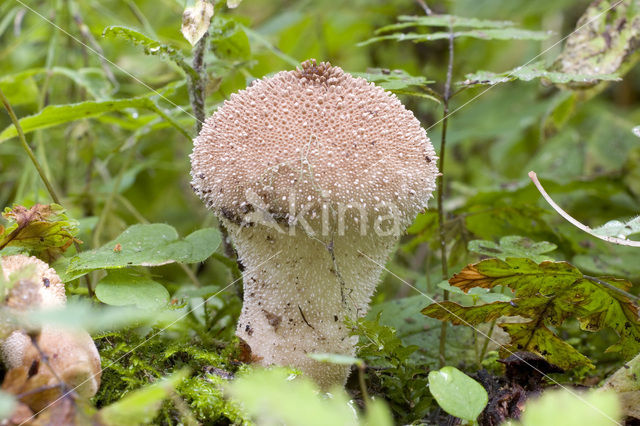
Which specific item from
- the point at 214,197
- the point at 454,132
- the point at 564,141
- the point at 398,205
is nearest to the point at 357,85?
the point at 398,205

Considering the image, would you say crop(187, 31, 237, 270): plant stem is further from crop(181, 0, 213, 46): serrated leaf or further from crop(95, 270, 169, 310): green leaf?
crop(95, 270, 169, 310): green leaf

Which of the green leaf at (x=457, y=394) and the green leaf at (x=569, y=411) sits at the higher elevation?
the green leaf at (x=569, y=411)

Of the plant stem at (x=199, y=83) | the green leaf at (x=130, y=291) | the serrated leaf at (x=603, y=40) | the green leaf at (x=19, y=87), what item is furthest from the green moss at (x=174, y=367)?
the serrated leaf at (x=603, y=40)

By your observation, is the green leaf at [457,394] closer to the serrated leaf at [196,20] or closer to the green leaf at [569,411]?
the green leaf at [569,411]

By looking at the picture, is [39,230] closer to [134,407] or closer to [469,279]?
[134,407]

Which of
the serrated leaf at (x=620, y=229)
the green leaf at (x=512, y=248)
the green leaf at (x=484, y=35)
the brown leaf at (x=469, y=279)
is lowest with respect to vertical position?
the green leaf at (x=512, y=248)

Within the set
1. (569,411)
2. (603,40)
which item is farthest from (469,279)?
(603,40)
